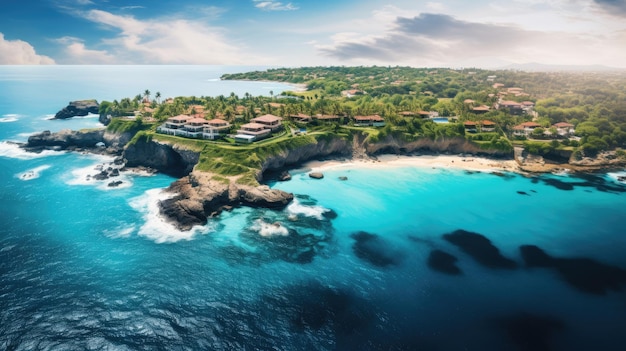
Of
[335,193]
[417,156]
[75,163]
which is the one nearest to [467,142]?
[417,156]

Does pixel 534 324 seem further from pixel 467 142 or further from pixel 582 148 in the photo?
pixel 582 148

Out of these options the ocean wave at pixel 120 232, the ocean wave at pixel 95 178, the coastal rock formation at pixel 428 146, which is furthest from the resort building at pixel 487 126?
the ocean wave at pixel 95 178

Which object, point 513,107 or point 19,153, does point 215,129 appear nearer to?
point 19,153

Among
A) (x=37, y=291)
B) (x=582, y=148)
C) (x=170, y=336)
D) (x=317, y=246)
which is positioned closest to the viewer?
(x=170, y=336)

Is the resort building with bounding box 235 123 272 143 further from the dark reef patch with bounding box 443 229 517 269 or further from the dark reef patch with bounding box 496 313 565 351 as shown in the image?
the dark reef patch with bounding box 496 313 565 351

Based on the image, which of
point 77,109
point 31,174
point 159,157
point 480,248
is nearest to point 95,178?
point 159,157

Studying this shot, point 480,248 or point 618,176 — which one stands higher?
point 618,176
